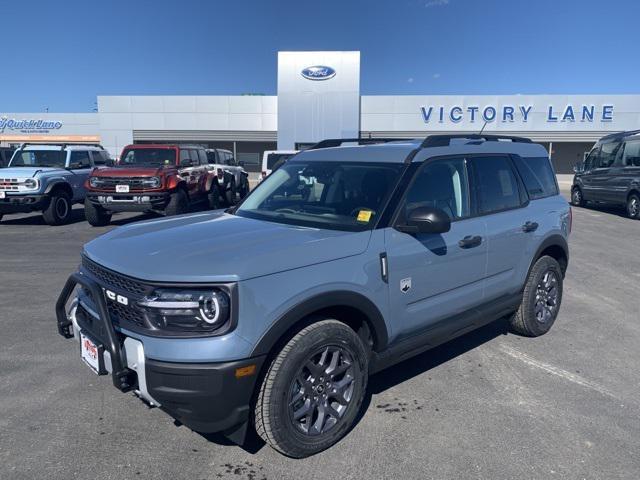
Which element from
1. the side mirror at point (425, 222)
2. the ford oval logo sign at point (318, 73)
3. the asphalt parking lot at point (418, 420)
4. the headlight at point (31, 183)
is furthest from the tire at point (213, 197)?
the ford oval logo sign at point (318, 73)

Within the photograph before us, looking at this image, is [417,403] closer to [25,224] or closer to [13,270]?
[13,270]

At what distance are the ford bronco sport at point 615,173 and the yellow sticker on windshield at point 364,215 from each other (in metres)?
14.4

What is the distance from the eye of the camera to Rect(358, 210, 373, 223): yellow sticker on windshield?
3.36 m

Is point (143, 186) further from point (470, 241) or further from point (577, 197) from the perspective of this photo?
point (577, 197)

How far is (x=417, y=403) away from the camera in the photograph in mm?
3654

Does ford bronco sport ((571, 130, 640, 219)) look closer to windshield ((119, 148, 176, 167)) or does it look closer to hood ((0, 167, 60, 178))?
windshield ((119, 148, 176, 167))

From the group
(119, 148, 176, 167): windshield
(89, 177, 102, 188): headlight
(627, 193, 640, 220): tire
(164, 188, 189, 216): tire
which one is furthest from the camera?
(627, 193, 640, 220): tire

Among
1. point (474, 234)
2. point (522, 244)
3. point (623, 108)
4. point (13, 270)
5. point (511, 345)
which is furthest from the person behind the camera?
point (623, 108)

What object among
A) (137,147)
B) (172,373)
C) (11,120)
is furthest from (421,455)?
(11,120)

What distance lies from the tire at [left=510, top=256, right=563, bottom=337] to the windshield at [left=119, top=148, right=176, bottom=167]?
9926mm

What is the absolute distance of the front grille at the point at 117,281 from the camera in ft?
8.79

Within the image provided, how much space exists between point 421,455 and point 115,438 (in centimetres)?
191

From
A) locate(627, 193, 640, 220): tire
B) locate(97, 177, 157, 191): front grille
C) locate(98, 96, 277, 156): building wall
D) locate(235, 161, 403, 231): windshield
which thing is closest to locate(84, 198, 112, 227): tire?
locate(97, 177, 157, 191): front grille

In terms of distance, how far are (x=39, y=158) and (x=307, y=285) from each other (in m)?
13.5
